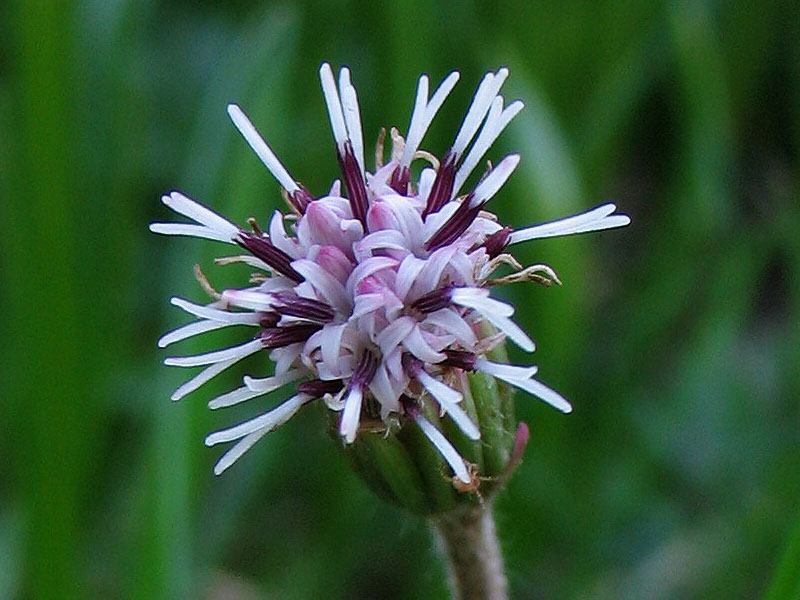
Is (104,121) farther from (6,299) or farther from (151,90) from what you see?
(151,90)

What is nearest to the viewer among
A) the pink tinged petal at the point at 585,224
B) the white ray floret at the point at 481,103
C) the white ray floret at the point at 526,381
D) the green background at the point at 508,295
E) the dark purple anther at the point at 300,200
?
the white ray floret at the point at 526,381

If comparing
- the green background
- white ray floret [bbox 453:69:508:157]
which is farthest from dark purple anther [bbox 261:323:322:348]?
the green background

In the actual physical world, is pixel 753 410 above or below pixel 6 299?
below

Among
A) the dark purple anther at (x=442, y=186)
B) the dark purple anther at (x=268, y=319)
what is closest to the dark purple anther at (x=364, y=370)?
the dark purple anther at (x=268, y=319)

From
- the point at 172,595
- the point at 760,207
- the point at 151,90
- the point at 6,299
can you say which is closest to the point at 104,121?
the point at 6,299

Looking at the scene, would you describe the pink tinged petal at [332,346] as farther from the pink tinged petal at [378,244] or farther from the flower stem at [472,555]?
the flower stem at [472,555]

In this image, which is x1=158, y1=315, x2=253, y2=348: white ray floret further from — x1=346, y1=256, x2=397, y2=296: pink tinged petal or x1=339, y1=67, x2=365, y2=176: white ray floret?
x1=339, y1=67, x2=365, y2=176: white ray floret

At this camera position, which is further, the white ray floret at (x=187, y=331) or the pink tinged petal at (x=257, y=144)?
the pink tinged petal at (x=257, y=144)
